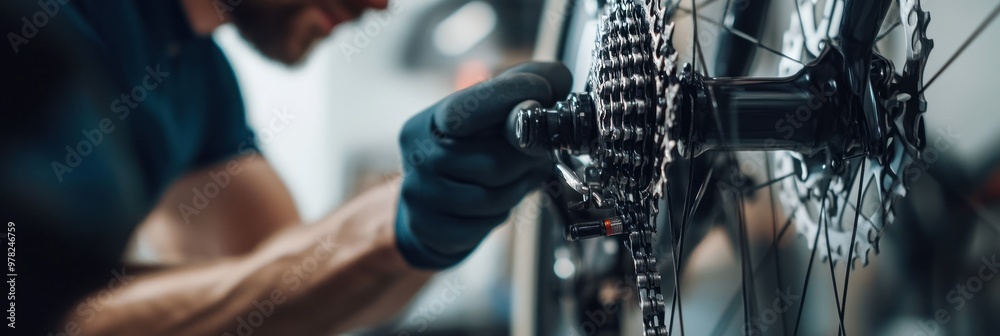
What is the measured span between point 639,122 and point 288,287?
528 millimetres

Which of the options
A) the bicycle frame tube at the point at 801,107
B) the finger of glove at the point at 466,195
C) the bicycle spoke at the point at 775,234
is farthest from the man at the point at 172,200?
the bicycle frame tube at the point at 801,107

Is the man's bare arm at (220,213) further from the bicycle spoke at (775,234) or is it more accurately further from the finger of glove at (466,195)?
the bicycle spoke at (775,234)

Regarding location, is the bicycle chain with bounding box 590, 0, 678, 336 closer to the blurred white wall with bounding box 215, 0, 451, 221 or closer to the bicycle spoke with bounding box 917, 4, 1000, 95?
the bicycle spoke with bounding box 917, 4, 1000, 95

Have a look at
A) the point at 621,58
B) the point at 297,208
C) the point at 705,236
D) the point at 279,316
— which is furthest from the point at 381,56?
the point at 621,58

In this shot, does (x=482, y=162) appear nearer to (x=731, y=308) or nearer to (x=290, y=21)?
(x=731, y=308)

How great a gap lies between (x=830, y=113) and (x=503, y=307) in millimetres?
651

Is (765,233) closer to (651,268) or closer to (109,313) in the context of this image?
(651,268)

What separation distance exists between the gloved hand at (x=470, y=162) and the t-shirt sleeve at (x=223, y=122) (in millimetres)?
260

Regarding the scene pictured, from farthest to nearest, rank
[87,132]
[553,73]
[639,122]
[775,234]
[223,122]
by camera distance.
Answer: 1. [223,122]
2. [87,132]
3. [553,73]
4. [775,234]
5. [639,122]

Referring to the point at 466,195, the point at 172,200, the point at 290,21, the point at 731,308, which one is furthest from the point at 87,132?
the point at 731,308

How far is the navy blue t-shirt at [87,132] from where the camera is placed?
0.58m

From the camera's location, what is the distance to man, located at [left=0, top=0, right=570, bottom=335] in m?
0.58

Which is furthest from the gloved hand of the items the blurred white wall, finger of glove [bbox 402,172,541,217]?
the blurred white wall

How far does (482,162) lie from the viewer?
0.44 m
